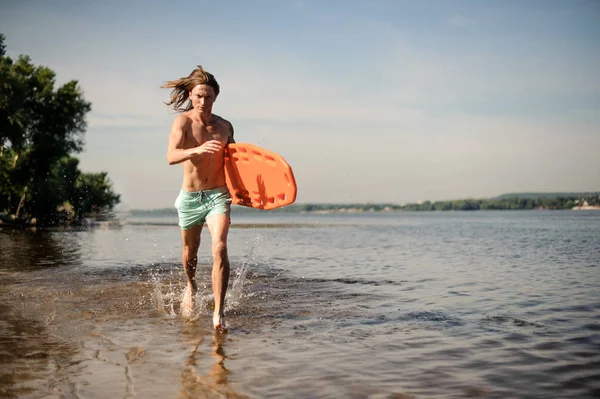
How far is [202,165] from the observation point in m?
6.40

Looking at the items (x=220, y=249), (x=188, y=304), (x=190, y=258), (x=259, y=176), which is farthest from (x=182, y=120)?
(x=188, y=304)

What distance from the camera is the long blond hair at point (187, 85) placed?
6301 mm

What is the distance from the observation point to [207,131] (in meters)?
6.43

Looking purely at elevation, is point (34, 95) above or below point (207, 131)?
above

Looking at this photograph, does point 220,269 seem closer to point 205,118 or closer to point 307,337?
point 307,337

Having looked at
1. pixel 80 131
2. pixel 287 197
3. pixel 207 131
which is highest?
pixel 80 131

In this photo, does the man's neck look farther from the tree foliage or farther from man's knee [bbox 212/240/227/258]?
the tree foliage

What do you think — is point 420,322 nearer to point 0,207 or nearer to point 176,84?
point 176,84

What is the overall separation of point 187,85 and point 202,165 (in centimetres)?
87

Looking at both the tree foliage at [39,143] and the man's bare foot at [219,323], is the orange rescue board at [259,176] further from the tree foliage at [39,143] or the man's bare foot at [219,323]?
the tree foliage at [39,143]

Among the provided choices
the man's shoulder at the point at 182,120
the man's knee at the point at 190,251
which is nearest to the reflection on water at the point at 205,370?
the man's knee at the point at 190,251

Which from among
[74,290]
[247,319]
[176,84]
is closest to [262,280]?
[74,290]

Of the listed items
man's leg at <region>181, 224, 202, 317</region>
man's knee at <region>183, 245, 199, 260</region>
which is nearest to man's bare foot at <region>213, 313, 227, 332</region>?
man's leg at <region>181, 224, 202, 317</region>

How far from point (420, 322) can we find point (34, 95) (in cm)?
3945
